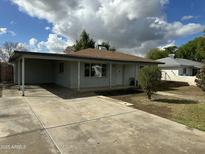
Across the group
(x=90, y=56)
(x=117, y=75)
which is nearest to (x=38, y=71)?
(x=90, y=56)

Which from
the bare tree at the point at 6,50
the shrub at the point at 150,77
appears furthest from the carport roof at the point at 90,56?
the bare tree at the point at 6,50

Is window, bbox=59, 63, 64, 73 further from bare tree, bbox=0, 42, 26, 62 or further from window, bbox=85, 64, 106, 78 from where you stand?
bare tree, bbox=0, 42, 26, 62

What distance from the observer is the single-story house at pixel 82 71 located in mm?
12915

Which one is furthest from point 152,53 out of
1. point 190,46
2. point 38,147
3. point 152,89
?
point 38,147

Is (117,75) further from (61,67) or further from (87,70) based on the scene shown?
(61,67)

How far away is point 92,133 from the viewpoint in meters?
4.30

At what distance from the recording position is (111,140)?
3912mm

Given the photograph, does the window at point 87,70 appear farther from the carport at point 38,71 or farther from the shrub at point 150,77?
the shrub at point 150,77

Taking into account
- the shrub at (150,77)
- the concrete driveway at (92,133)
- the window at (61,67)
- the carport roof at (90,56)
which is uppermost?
the carport roof at (90,56)

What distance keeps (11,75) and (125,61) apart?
44.3ft

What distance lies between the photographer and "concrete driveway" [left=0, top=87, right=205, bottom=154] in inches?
138

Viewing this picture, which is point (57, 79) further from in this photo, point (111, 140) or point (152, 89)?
point (111, 140)

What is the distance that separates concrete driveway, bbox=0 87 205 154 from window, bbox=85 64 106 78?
7506mm

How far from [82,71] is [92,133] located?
9.36 metres
